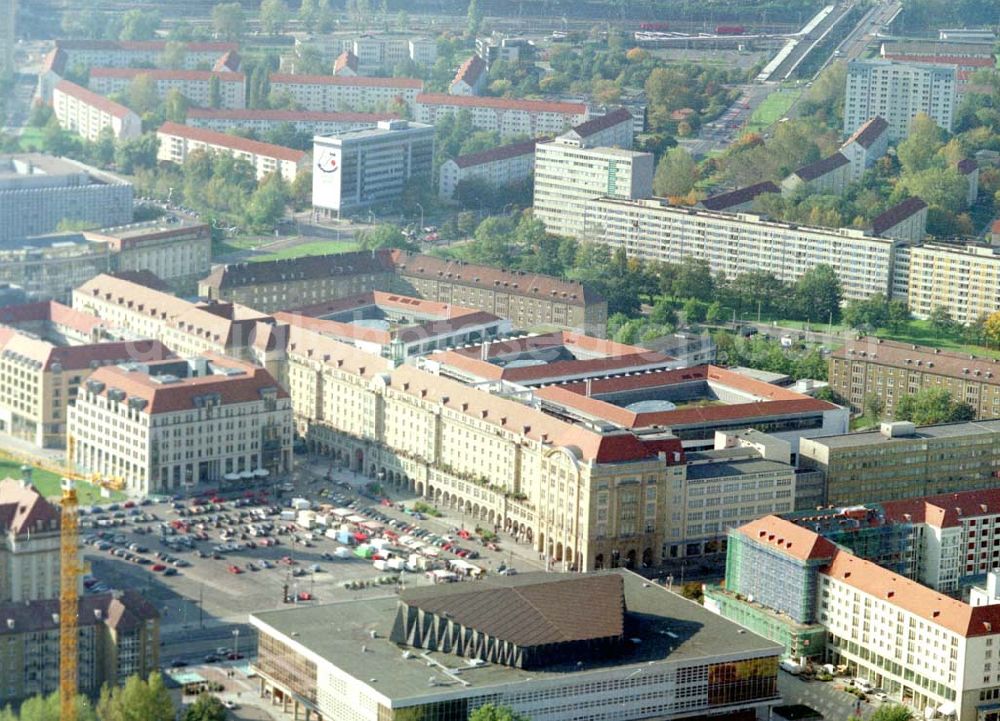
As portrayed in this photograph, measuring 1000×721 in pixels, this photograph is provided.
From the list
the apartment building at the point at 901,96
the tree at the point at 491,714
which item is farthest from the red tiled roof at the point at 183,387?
the apartment building at the point at 901,96

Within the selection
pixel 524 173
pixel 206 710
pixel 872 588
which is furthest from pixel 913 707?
pixel 524 173

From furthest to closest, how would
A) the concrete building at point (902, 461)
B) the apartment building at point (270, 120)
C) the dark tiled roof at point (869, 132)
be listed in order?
the apartment building at point (270, 120), the dark tiled roof at point (869, 132), the concrete building at point (902, 461)

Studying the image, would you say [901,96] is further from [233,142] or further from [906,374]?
[906,374]

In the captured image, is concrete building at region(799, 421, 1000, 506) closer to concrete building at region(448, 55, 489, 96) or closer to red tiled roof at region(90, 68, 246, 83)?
red tiled roof at region(90, 68, 246, 83)

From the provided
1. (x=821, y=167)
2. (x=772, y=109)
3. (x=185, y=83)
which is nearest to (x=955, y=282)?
(x=821, y=167)

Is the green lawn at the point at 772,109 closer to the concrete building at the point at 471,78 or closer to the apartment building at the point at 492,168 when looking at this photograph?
the concrete building at the point at 471,78
